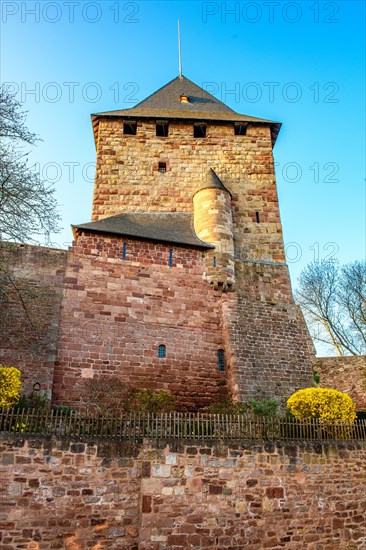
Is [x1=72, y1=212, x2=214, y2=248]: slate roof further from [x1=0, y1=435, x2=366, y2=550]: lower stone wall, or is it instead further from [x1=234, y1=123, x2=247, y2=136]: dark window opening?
[x1=0, y1=435, x2=366, y2=550]: lower stone wall

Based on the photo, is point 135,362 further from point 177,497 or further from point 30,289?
point 177,497

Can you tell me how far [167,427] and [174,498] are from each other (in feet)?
3.91

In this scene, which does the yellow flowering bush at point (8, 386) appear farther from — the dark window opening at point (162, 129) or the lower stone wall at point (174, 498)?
the dark window opening at point (162, 129)

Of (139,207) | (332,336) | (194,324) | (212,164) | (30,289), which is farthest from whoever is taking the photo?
(332,336)

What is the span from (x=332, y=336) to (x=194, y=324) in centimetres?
1253

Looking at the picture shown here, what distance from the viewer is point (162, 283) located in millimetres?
15312

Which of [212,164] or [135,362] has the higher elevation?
[212,164]

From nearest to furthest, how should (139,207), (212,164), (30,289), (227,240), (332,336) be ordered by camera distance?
(30,289) → (227,240) → (139,207) → (212,164) → (332,336)

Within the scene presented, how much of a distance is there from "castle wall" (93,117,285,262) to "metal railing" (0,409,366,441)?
28.0ft

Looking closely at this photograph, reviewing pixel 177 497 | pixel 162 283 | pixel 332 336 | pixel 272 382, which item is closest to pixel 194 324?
pixel 162 283

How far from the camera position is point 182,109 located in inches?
833

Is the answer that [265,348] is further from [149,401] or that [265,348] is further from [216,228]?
[216,228]

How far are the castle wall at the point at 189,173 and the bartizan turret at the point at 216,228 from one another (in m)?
0.85

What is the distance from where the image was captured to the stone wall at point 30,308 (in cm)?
1271
